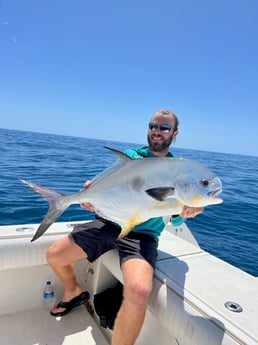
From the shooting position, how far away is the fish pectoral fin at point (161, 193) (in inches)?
65.0

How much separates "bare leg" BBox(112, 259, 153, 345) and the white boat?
0.14 metres

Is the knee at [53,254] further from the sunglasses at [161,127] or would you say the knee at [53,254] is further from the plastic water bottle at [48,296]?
the sunglasses at [161,127]

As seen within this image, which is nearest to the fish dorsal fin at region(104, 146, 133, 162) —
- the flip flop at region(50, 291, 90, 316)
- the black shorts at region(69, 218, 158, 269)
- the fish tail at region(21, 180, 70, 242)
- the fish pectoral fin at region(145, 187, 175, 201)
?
the fish pectoral fin at region(145, 187, 175, 201)

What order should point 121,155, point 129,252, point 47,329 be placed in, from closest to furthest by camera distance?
point 121,155, point 129,252, point 47,329

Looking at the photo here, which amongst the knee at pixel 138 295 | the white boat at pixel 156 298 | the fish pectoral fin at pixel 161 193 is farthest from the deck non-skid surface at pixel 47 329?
the fish pectoral fin at pixel 161 193

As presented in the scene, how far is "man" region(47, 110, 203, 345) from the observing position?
1.84 meters

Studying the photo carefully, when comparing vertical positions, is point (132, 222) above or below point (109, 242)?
above

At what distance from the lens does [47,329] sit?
2.52 m

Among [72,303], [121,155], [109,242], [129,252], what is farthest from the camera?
[72,303]

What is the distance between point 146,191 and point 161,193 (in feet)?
0.31

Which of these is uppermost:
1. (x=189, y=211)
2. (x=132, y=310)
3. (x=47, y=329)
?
(x=189, y=211)

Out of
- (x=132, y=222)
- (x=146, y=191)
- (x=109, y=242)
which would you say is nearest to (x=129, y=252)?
(x=109, y=242)

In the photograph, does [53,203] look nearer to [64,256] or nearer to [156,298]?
[64,256]

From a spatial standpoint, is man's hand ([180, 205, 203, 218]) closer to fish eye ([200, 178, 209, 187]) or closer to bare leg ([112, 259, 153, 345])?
A: fish eye ([200, 178, 209, 187])
